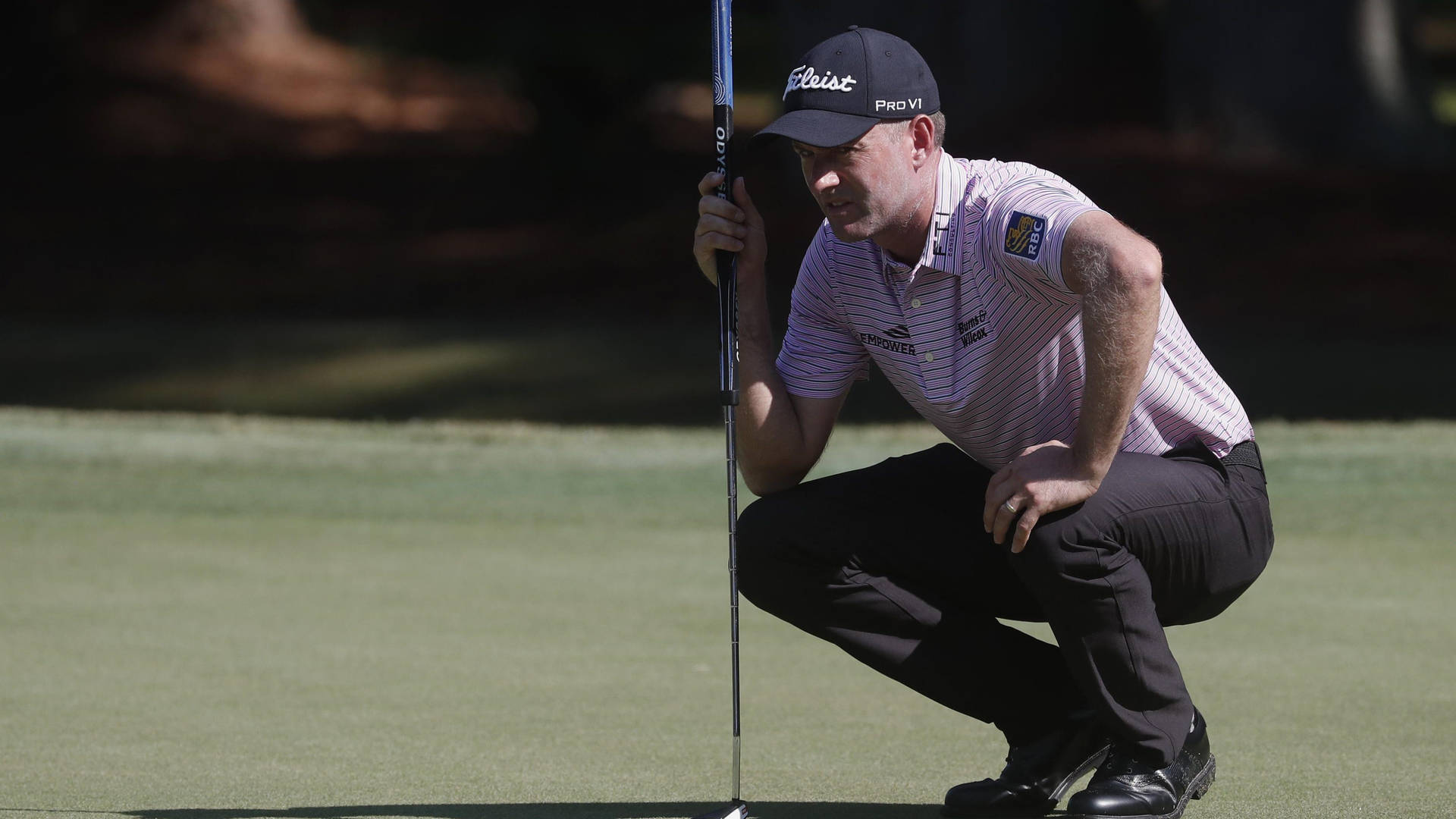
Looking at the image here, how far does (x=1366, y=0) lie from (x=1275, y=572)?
12367 mm

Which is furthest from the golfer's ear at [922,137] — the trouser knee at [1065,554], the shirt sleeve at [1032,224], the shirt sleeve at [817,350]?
the trouser knee at [1065,554]

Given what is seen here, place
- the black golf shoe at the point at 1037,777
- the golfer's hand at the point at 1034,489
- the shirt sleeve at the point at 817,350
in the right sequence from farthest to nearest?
the shirt sleeve at the point at 817,350, the black golf shoe at the point at 1037,777, the golfer's hand at the point at 1034,489

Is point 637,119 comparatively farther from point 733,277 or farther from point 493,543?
point 733,277

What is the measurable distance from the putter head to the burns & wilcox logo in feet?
3.46

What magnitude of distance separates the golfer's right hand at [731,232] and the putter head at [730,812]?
816 millimetres

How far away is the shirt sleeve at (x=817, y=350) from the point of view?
10.7ft

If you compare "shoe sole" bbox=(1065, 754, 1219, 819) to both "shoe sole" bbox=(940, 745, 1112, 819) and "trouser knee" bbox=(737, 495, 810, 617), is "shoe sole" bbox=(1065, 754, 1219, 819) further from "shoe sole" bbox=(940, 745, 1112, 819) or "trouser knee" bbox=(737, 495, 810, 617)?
"trouser knee" bbox=(737, 495, 810, 617)

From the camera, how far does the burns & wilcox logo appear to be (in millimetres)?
2971

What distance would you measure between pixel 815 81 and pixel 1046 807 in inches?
46.4

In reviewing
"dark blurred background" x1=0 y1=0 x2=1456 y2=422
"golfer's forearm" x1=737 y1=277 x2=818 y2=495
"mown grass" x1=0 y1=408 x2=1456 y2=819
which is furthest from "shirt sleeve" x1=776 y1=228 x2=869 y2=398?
"dark blurred background" x1=0 y1=0 x2=1456 y2=422

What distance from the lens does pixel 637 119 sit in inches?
797

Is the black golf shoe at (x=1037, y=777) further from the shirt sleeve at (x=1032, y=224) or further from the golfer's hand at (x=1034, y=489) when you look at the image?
the shirt sleeve at (x=1032, y=224)

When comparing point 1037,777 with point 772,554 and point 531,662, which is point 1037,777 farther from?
point 531,662

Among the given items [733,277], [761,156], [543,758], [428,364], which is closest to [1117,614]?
[733,277]
